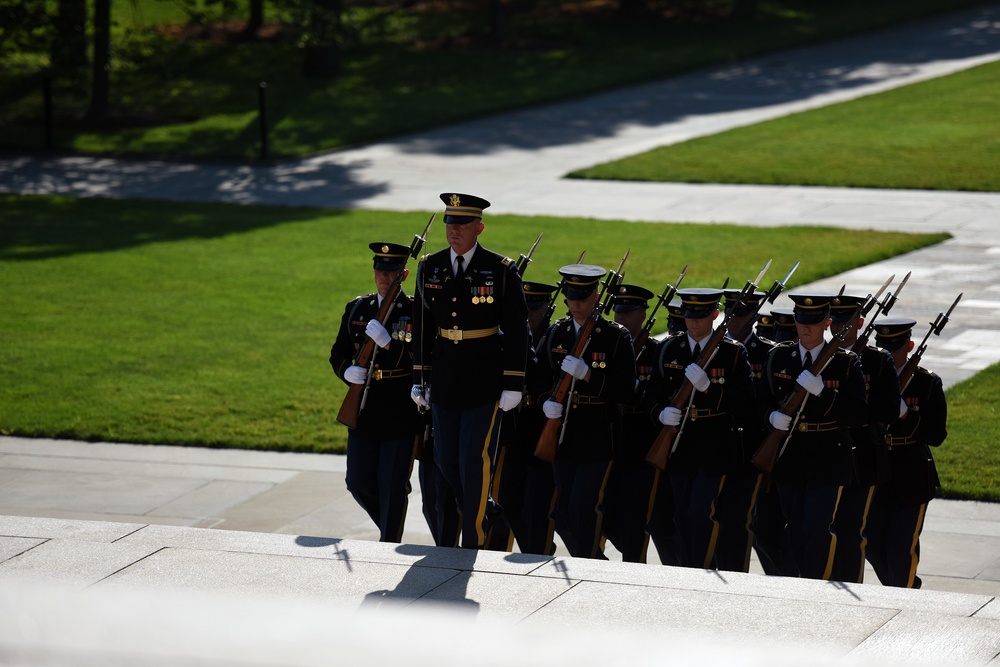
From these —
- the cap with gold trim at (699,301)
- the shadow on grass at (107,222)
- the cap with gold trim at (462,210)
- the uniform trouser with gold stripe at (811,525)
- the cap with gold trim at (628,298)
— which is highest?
the cap with gold trim at (462,210)

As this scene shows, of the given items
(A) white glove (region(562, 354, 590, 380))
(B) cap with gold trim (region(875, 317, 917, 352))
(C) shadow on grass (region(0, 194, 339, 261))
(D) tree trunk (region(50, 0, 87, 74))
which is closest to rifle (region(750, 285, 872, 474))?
(B) cap with gold trim (region(875, 317, 917, 352))

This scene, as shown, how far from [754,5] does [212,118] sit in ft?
51.1

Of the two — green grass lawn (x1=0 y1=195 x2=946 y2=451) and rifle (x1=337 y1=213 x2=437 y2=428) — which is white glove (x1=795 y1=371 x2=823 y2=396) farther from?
green grass lawn (x1=0 y1=195 x2=946 y2=451)

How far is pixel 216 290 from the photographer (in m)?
15.5

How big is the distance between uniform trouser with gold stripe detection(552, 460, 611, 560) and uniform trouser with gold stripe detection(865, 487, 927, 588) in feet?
4.69

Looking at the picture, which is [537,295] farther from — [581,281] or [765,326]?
[765,326]

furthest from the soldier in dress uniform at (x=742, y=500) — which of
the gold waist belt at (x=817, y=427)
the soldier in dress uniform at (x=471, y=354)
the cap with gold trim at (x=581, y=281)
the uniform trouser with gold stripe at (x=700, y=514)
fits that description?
the soldier in dress uniform at (x=471, y=354)

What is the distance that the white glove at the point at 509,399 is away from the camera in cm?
704

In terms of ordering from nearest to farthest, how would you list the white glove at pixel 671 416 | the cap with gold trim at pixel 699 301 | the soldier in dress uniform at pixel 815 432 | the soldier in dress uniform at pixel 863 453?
the soldier in dress uniform at pixel 815 432
the soldier in dress uniform at pixel 863 453
the white glove at pixel 671 416
the cap with gold trim at pixel 699 301

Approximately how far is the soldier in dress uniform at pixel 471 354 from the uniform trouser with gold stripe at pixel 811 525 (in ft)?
5.00

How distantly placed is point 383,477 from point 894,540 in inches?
109

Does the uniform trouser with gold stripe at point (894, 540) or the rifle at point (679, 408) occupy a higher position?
the rifle at point (679, 408)

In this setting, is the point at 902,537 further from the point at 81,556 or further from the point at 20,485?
the point at 20,485

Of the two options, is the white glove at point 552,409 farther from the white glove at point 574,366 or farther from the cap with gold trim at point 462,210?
the cap with gold trim at point 462,210
